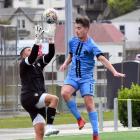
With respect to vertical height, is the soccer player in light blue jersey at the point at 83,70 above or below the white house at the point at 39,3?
below

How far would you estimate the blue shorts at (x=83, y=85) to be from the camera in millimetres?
12758

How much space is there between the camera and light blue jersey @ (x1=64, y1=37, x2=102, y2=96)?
1275 cm

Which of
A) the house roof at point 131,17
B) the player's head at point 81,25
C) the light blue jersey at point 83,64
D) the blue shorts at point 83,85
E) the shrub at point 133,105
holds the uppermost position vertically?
the house roof at point 131,17

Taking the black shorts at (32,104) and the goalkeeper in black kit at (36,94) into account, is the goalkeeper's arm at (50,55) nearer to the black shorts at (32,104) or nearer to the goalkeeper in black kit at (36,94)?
the goalkeeper in black kit at (36,94)

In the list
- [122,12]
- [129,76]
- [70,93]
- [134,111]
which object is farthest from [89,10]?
[70,93]

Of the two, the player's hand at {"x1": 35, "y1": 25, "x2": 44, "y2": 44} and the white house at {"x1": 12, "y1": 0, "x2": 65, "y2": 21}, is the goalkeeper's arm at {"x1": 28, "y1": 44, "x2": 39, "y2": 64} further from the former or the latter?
the white house at {"x1": 12, "y1": 0, "x2": 65, "y2": 21}

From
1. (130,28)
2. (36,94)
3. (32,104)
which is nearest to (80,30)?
(36,94)

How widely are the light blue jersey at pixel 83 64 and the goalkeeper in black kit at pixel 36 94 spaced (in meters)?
0.93

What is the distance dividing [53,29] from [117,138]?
11.2 feet

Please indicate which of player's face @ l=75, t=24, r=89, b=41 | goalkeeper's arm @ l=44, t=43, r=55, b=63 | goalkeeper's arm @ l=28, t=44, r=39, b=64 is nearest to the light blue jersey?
player's face @ l=75, t=24, r=89, b=41

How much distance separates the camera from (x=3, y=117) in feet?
95.9

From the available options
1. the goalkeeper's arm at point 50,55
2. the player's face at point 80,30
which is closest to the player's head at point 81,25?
the player's face at point 80,30

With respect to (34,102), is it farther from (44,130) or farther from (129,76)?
(129,76)

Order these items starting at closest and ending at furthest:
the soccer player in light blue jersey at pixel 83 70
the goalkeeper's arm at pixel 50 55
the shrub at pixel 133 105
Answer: the goalkeeper's arm at pixel 50 55, the soccer player in light blue jersey at pixel 83 70, the shrub at pixel 133 105
